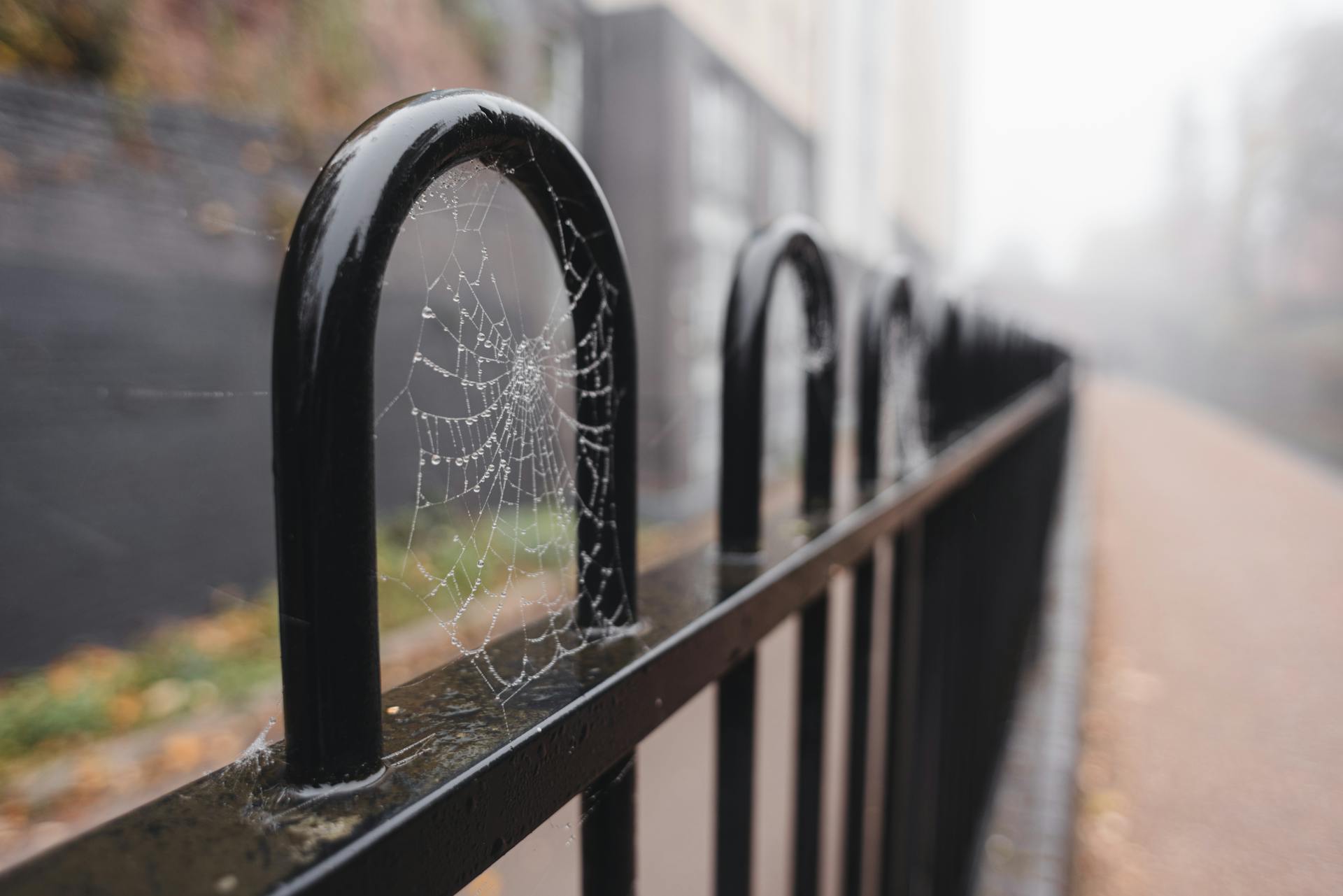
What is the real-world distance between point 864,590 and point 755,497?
39cm

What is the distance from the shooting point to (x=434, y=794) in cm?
50

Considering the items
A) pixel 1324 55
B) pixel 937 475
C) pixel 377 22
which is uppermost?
pixel 1324 55

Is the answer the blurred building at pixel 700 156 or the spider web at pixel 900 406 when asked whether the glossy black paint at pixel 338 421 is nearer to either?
the spider web at pixel 900 406

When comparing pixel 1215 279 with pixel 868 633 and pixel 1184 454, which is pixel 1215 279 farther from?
pixel 868 633

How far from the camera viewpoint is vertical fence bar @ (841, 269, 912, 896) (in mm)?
1420

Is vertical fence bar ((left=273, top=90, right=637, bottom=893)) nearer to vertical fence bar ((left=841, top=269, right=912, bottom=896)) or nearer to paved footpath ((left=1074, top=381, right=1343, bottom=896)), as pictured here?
vertical fence bar ((left=841, top=269, right=912, bottom=896))

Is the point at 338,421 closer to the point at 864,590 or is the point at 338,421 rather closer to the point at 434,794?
the point at 434,794

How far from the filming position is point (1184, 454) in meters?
16.1

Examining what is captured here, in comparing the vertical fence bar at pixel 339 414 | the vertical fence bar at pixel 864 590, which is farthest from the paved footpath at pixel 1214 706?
the vertical fence bar at pixel 339 414

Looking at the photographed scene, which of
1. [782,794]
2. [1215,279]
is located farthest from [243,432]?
[1215,279]

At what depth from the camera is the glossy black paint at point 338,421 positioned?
0.46 m

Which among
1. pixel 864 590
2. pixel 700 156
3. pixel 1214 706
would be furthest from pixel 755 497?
pixel 700 156

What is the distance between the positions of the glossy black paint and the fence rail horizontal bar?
0.04 meters

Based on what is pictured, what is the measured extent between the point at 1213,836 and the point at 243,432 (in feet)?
19.5
